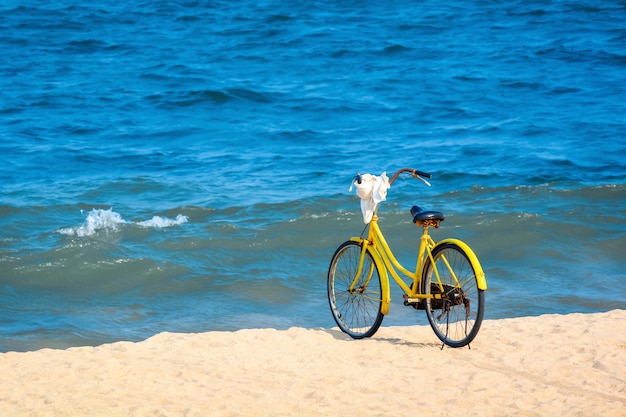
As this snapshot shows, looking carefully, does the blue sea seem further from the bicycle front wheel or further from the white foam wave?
the bicycle front wheel

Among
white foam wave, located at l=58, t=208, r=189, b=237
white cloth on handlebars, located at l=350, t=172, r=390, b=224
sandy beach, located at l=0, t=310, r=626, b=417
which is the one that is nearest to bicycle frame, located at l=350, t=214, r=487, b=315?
white cloth on handlebars, located at l=350, t=172, r=390, b=224

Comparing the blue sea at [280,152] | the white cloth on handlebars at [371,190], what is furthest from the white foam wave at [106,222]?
the white cloth on handlebars at [371,190]

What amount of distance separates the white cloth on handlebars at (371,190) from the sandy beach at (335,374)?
110 centimetres

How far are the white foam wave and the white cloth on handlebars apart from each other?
5.54 m

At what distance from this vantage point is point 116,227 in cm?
1155

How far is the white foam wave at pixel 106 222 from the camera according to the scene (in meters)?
11.4

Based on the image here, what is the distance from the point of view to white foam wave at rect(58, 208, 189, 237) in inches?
448

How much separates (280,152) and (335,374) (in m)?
10.3

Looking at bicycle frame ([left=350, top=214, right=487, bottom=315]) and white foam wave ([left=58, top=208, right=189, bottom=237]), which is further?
white foam wave ([left=58, top=208, right=189, bottom=237])

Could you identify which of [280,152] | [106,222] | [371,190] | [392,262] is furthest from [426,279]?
[280,152]

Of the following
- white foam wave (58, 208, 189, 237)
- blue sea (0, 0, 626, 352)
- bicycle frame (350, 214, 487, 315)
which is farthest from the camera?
white foam wave (58, 208, 189, 237)

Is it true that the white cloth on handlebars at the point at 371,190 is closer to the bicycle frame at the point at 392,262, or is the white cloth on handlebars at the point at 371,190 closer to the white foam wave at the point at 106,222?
the bicycle frame at the point at 392,262

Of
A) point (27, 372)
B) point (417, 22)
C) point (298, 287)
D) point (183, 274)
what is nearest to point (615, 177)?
point (298, 287)

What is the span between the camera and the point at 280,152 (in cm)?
1576
